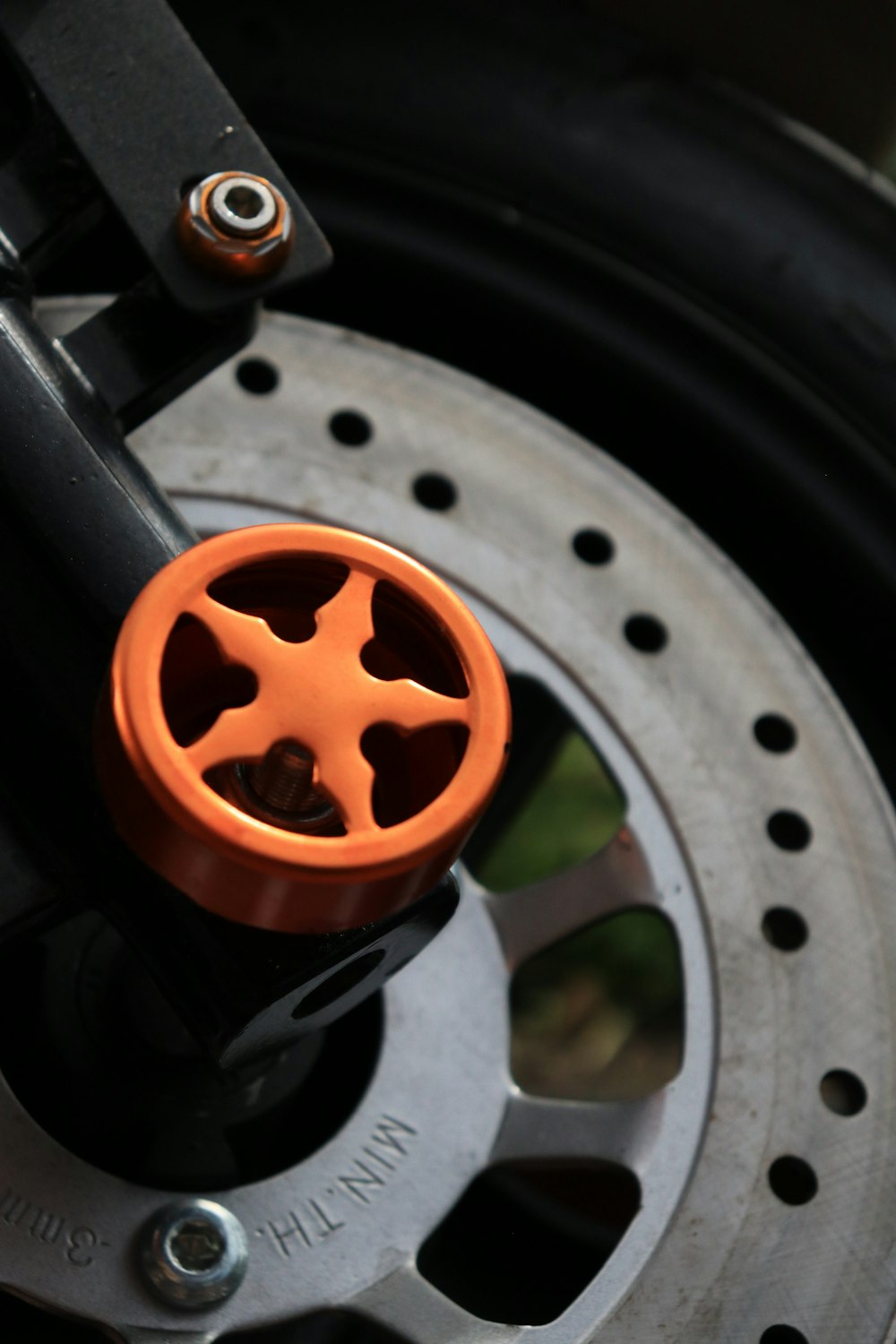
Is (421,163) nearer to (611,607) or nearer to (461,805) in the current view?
(611,607)

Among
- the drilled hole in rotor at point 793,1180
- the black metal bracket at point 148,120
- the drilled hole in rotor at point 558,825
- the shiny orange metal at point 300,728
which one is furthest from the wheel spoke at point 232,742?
the drilled hole in rotor at point 558,825

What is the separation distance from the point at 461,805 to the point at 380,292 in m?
0.45

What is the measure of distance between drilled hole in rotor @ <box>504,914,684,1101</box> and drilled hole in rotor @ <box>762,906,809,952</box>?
0.30 m

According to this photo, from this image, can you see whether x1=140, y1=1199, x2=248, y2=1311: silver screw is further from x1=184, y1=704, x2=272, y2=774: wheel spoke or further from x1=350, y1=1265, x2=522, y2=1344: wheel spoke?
x1=184, y1=704, x2=272, y2=774: wheel spoke

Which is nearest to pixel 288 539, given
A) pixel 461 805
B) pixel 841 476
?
pixel 461 805

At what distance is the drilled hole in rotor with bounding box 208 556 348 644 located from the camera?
1.37ft

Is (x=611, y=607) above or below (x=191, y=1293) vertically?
above

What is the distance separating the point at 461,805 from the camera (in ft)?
1.28

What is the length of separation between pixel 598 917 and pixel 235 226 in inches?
12.8

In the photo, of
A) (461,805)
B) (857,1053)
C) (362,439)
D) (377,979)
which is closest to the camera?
(461,805)

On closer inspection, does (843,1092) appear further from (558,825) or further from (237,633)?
(558,825)

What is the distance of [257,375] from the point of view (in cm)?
73

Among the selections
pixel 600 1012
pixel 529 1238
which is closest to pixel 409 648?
pixel 529 1238

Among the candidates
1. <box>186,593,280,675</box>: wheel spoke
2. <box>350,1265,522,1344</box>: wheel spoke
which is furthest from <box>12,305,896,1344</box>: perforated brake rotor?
<box>186,593,280,675</box>: wheel spoke
